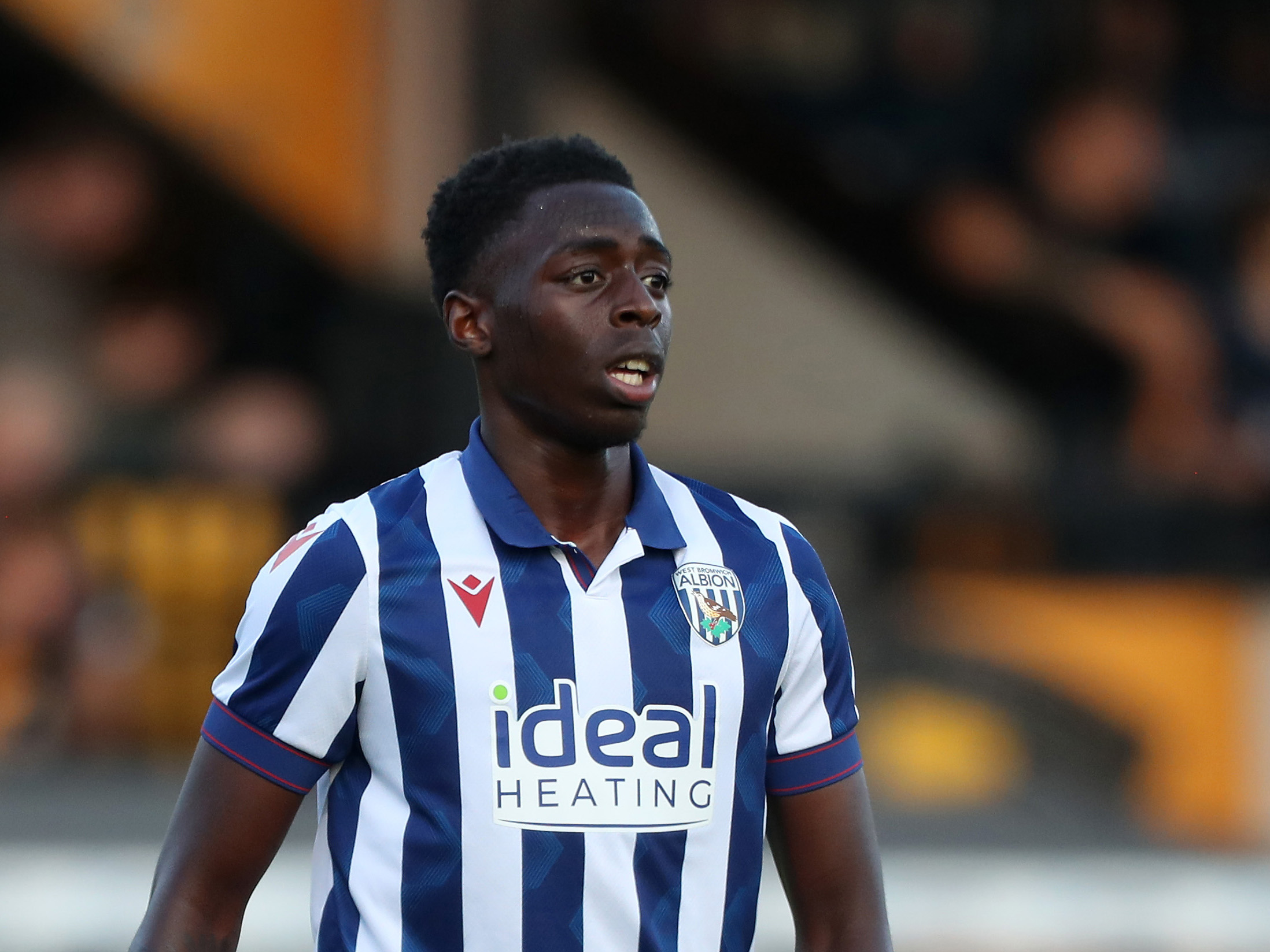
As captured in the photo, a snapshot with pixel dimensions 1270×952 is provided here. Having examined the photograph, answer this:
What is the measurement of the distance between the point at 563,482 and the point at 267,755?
440 millimetres

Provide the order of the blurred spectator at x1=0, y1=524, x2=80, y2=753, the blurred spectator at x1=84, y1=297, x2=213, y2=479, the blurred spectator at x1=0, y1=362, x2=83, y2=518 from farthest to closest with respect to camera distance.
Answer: the blurred spectator at x1=84, y1=297, x2=213, y2=479 → the blurred spectator at x1=0, y1=362, x2=83, y2=518 → the blurred spectator at x1=0, y1=524, x2=80, y2=753

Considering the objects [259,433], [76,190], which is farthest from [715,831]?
[76,190]

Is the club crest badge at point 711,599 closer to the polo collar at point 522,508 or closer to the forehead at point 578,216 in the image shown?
the polo collar at point 522,508

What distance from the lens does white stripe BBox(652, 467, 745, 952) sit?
6.00ft

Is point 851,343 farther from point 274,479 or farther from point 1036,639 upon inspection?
point 274,479

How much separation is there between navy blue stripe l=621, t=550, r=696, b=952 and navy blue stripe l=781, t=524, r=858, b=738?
0.54 ft

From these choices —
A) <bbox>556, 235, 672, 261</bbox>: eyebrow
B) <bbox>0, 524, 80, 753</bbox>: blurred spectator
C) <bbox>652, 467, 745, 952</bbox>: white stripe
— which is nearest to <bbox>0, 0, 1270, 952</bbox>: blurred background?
<bbox>0, 524, 80, 753</bbox>: blurred spectator

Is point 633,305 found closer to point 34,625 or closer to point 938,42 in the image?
point 34,625

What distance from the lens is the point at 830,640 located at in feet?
6.43

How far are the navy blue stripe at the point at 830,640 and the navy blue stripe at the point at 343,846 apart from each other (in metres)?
0.52

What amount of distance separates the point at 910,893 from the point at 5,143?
6132 millimetres

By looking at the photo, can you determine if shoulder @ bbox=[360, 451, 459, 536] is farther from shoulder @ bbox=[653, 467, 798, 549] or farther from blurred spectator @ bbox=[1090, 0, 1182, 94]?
blurred spectator @ bbox=[1090, 0, 1182, 94]

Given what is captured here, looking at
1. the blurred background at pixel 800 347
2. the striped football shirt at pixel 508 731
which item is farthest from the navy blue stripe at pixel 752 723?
the blurred background at pixel 800 347

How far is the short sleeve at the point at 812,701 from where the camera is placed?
1.92 meters
